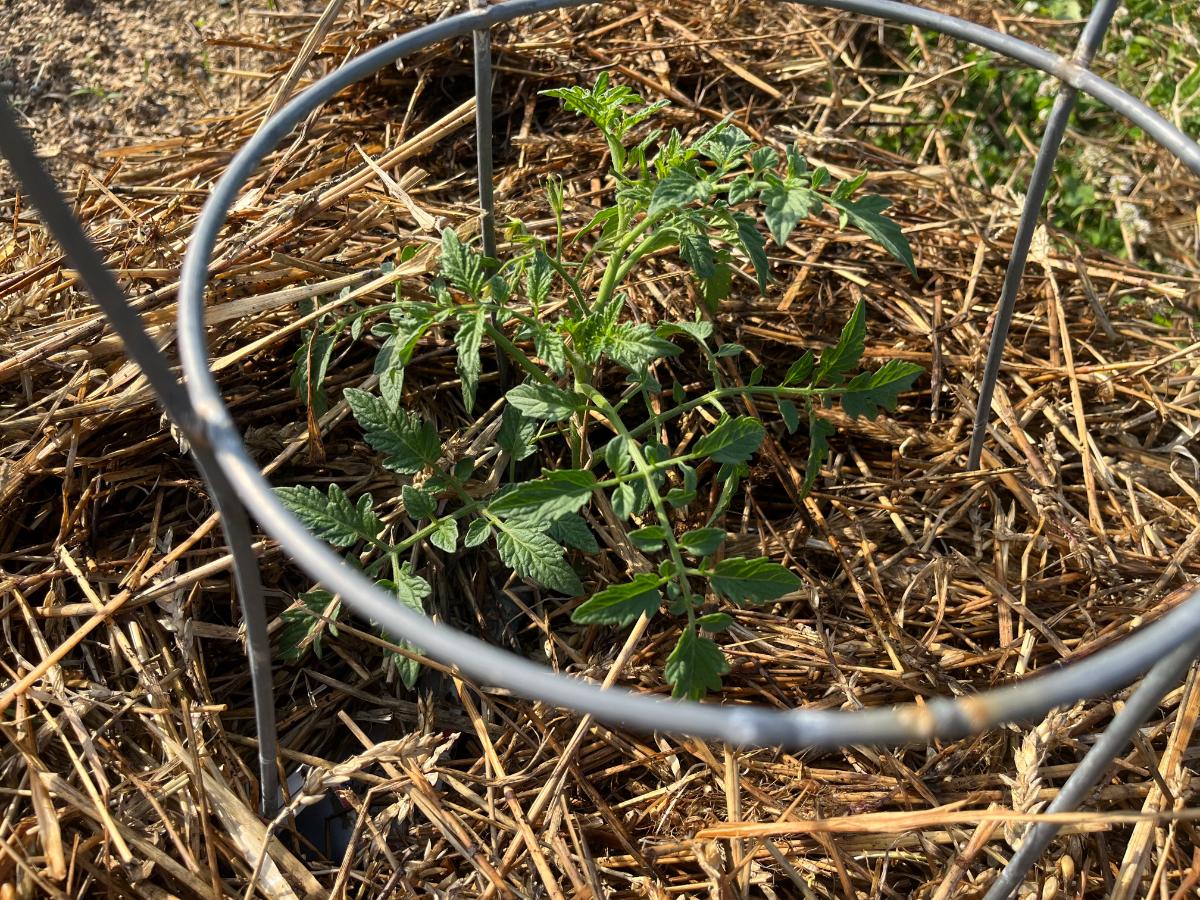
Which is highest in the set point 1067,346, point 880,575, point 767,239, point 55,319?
point 55,319

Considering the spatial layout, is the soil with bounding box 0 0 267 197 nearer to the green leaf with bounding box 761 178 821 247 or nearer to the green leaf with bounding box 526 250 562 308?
the green leaf with bounding box 526 250 562 308

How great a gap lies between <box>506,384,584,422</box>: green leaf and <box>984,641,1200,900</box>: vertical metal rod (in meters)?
0.74

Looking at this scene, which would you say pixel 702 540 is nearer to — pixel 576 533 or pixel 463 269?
pixel 576 533

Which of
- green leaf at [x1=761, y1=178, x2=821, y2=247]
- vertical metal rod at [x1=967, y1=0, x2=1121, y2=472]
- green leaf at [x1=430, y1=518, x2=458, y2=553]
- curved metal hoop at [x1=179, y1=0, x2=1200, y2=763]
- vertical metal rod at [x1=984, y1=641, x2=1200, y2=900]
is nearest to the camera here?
curved metal hoop at [x1=179, y1=0, x2=1200, y2=763]

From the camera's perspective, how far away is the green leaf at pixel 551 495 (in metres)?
1.27

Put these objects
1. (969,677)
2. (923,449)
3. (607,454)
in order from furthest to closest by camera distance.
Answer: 1. (923,449)
2. (969,677)
3. (607,454)

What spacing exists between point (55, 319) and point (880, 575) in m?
1.44

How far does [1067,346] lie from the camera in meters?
1.89

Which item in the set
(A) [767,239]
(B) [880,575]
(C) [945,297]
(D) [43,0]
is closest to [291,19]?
(D) [43,0]

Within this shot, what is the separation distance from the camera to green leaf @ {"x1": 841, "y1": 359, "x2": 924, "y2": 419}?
144cm

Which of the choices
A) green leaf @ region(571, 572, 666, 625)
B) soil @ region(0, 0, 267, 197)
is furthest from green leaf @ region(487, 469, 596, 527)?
soil @ region(0, 0, 267, 197)

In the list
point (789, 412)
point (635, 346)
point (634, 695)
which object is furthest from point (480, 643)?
point (789, 412)

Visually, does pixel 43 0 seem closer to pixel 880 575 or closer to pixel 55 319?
pixel 55 319

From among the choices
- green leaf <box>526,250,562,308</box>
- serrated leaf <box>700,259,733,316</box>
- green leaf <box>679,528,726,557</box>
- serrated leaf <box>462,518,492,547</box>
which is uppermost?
green leaf <box>526,250,562,308</box>
